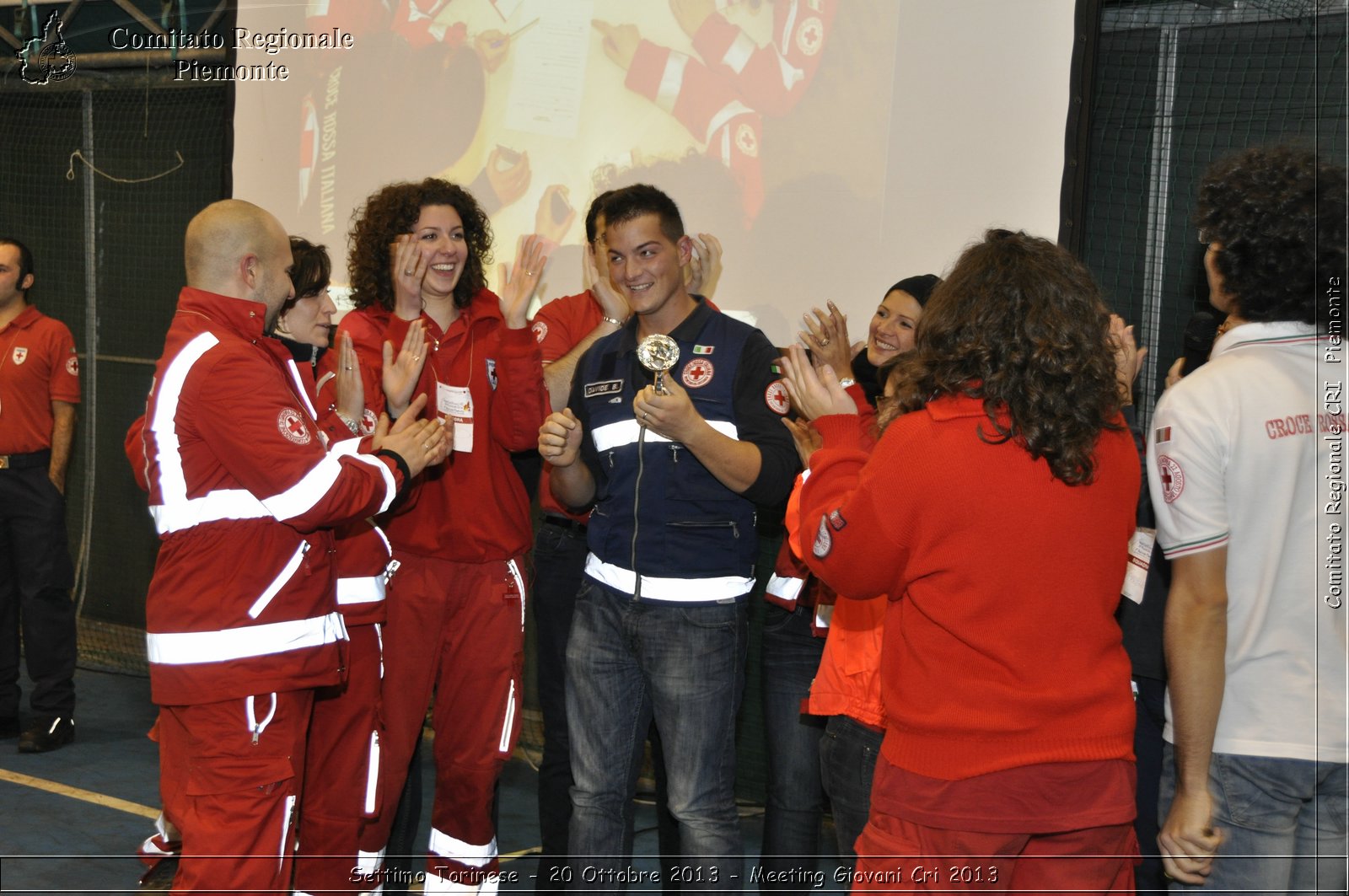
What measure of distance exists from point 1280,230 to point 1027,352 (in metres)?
0.50

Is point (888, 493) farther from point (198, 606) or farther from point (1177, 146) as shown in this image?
point (1177, 146)

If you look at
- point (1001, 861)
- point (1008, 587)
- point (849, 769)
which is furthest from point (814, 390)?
point (1001, 861)

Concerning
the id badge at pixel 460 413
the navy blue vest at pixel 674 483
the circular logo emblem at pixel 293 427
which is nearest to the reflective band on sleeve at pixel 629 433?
the navy blue vest at pixel 674 483

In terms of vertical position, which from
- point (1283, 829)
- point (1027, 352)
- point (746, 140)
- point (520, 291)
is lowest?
point (1283, 829)

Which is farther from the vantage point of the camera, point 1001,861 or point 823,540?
point 823,540

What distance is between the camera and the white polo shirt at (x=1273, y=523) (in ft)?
6.42

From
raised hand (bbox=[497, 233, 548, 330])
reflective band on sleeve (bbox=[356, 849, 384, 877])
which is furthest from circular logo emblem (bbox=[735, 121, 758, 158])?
reflective band on sleeve (bbox=[356, 849, 384, 877])

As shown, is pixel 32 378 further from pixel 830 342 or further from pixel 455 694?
pixel 830 342

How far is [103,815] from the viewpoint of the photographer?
4.21m

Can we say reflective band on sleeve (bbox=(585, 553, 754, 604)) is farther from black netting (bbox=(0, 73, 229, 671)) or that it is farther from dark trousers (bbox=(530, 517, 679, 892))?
black netting (bbox=(0, 73, 229, 671))

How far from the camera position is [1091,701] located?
1.89 meters

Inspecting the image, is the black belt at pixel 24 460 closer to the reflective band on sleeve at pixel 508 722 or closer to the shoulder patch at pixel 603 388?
the reflective band on sleeve at pixel 508 722

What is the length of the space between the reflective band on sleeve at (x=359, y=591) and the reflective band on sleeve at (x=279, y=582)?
360 millimetres

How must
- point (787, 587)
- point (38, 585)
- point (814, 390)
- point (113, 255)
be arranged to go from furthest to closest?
point (113, 255), point (38, 585), point (787, 587), point (814, 390)
